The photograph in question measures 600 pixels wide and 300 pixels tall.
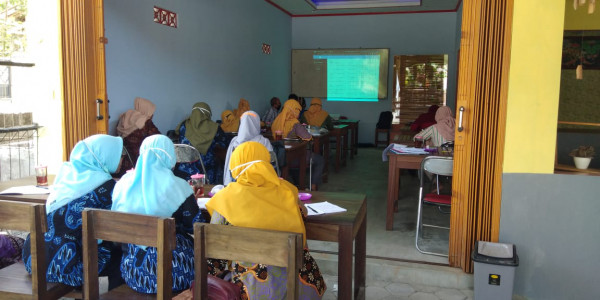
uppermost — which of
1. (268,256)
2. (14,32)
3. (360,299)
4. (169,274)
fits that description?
(14,32)

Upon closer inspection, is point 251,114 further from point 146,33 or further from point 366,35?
point 366,35

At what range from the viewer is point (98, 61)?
3.57m

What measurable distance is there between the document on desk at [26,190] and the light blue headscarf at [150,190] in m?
→ 0.86

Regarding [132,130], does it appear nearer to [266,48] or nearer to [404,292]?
[404,292]

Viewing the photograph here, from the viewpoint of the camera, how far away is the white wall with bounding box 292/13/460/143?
9711 mm

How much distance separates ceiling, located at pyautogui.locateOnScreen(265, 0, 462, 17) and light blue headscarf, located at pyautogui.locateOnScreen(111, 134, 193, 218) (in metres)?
7.38

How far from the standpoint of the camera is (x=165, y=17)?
556cm

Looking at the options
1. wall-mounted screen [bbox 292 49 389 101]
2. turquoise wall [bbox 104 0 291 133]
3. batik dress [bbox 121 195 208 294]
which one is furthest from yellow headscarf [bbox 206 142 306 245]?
wall-mounted screen [bbox 292 49 389 101]

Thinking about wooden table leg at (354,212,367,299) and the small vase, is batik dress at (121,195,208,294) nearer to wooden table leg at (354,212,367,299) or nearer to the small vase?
wooden table leg at (354,212,367,299)

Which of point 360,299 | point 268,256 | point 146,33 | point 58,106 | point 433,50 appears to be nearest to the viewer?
point 268,256

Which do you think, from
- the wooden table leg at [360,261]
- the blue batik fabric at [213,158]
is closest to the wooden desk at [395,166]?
the wooden table leg at [360,261]

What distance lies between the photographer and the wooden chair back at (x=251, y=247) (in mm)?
1616

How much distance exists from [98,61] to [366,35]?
24.5 feet

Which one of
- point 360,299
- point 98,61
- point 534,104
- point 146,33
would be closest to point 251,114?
point 98,61
